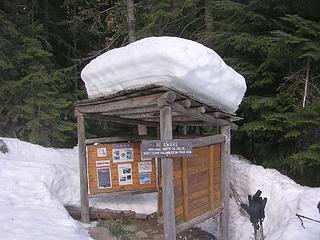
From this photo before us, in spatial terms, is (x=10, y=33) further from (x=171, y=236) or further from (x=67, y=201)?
(x=171, y=236)

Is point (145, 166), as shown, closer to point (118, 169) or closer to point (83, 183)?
point (118, 169)

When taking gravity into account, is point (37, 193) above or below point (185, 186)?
below

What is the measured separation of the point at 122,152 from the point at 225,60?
11.4ft

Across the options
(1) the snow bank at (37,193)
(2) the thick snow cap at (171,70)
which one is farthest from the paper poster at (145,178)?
(2) the thick snow cap at (171,70)

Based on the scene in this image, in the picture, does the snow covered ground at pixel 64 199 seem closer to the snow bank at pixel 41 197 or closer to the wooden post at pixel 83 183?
the snow bank at pixel 41 197

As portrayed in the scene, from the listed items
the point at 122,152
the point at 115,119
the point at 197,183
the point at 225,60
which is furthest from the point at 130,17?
the point at 197,183

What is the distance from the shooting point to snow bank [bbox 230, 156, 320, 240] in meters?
5.41

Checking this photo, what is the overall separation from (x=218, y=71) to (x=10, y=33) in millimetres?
10019

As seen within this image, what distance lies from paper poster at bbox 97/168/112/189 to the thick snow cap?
2.01m

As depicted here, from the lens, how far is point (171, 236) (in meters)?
5.37

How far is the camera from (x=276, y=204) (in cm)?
696

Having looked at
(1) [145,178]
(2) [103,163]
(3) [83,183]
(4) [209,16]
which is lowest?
(1) [145,178]

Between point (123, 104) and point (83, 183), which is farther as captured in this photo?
point (83, 183)

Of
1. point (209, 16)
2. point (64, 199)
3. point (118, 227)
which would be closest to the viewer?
point (118, 227)
